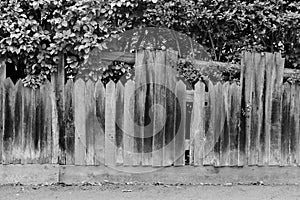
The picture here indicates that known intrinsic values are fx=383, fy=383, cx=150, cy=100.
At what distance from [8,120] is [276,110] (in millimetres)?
3590

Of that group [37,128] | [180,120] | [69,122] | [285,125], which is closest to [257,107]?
[285,125]

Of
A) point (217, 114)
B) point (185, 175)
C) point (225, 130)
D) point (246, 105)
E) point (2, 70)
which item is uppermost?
point (2, 70)

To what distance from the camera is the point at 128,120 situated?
16.6 ft

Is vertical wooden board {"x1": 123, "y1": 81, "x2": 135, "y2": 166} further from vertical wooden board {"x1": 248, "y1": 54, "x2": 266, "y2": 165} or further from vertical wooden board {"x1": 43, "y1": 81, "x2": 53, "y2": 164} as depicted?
vertical wooden board {"x1": 248, "y1": 54, "x2": 266, "y2": 165}

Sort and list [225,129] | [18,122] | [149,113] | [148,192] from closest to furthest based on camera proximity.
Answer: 1. [148,192]
2. [18,122]
3. [149,113]
4. [225,129]

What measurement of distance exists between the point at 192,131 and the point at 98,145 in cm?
127

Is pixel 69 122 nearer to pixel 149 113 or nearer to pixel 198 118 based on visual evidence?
pixel 149 113

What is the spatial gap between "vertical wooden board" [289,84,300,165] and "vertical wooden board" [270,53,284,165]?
0.17 metres

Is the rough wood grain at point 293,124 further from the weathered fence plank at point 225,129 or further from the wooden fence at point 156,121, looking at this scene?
the weathered fence plank at point 225,129

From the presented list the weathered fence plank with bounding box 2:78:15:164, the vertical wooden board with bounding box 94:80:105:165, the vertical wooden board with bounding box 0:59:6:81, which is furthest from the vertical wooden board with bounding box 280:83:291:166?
the vertical wooden board with bounding box 0:59:6:81

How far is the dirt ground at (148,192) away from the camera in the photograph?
15.5ft

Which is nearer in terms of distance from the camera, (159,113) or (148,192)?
(148,192)

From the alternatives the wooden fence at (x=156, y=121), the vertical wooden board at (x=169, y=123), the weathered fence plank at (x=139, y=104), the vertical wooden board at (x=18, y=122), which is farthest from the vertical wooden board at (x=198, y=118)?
the vertical wooden board at (x=18, y=122)

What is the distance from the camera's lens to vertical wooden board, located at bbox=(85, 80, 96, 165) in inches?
199
